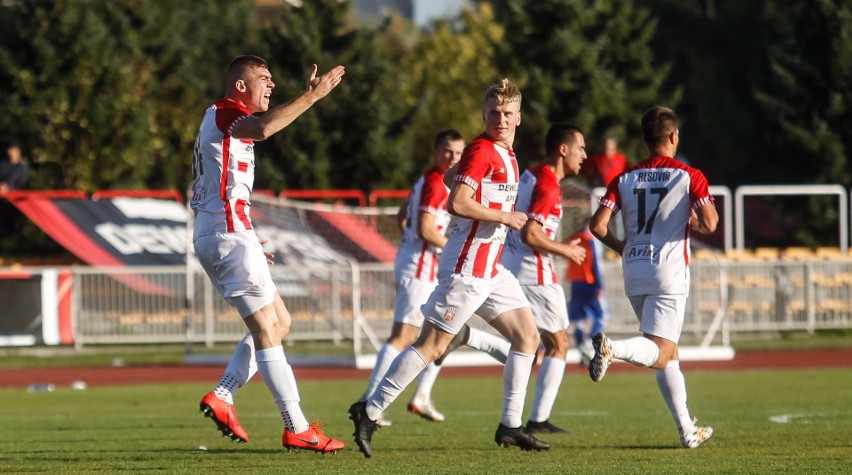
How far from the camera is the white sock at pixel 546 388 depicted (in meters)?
9.32

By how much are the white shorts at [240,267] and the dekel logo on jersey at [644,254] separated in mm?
2385

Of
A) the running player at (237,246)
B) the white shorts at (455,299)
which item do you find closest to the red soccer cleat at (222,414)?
the running player at (237,246)

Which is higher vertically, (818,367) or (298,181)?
(298,181)

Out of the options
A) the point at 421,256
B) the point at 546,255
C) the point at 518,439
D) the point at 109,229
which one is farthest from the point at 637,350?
the point at 109,229

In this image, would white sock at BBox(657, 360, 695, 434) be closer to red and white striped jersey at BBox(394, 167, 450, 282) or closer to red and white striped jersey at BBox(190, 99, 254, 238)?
red and white striped jersey at BBox(394, 167, 450, 282)

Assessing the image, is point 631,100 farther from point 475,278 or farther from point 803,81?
point 475,278

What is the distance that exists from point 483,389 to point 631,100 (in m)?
22.7

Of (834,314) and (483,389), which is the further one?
(834,314)

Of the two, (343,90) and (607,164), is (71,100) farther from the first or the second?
(607,164)

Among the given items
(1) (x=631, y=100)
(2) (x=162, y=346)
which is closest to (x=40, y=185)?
(2) (x=162, y=346)

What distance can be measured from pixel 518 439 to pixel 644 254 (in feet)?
4.75

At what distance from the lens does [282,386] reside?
825cm

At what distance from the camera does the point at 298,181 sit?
32.6m

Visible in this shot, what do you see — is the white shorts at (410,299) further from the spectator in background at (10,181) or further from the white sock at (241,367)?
the spectator in background at (10,181)
